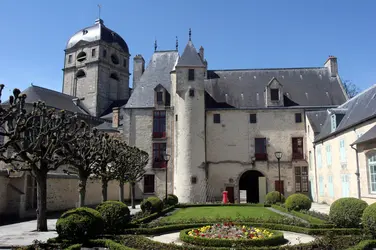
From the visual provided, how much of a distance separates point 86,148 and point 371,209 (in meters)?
10.9

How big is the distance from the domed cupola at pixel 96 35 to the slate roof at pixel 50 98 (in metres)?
12.3

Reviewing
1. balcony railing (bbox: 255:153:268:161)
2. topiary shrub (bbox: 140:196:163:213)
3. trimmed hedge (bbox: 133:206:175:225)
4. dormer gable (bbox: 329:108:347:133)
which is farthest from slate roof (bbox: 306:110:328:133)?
topiary shrub (bbox: 140:196:163:213)

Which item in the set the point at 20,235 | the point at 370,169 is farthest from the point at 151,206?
the point at 370,169

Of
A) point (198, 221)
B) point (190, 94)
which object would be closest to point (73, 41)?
point (190, 94)

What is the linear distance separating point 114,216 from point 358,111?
586 inches

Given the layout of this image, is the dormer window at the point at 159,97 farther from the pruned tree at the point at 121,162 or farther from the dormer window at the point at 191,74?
the pruned tree at the point at 121,162

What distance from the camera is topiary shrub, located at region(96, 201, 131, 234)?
1130 cm

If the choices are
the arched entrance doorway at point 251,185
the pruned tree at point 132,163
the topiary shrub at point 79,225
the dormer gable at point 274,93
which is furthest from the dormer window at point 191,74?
the topiary shrub at point 79,225

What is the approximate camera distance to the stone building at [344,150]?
52.6ft

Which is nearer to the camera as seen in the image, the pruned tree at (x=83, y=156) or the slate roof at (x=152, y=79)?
the pruned tree at (x=83, y=156)

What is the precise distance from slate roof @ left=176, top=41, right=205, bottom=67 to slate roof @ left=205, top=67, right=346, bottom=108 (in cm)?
318

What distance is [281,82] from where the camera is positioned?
29953 mm

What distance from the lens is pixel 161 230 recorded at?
11844 mm

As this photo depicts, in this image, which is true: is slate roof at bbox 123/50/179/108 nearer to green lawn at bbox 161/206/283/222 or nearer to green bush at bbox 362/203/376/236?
green lawn at bbox 161/206/283/222
